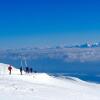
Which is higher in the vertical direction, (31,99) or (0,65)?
(0,65)

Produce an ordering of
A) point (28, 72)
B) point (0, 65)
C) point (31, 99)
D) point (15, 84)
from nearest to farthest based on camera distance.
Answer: point (31, 99) → point (15, 84) → point (28, 72) → point (0, 65)

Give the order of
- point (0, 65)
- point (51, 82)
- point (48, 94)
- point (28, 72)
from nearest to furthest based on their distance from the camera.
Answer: point (48, 94), point (51, 82), point (28, 72), point (0, 65)

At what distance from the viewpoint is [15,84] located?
6556 cm

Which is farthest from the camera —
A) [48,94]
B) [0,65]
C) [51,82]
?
[0,65]

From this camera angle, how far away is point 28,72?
86.4m

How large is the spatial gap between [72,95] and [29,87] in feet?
19.8

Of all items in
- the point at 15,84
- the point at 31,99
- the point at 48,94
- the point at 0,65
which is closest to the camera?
the point at 31,99

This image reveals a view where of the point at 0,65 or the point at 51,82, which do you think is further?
the point at 0,65

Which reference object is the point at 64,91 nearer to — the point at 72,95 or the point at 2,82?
the point at 72,95

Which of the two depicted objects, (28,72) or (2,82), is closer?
(2,82)

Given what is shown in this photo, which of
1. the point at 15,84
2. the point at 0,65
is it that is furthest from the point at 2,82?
the point at 0,65

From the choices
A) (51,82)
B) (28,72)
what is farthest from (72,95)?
(28,72)

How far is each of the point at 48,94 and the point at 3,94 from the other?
6.50 meters

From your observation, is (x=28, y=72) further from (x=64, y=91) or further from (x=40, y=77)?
(x=64, y=91)
